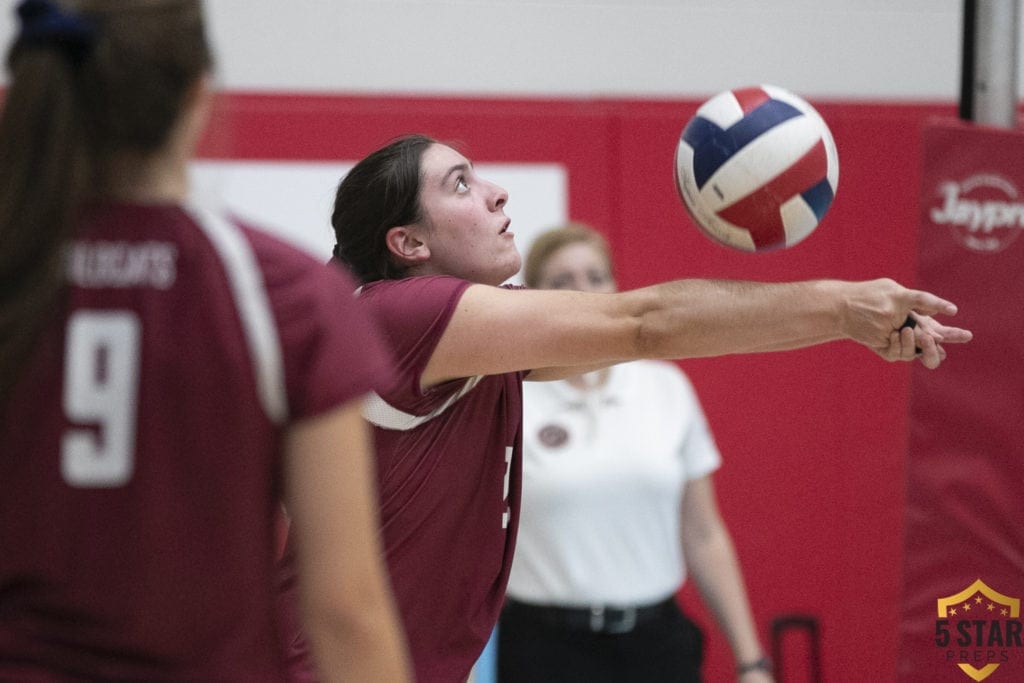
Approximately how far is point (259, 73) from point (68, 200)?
3044mm

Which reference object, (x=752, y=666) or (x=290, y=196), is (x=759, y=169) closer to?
(x=752, y=666)

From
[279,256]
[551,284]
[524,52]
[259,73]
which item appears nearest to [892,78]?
[524,52]

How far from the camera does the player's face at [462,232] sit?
2.29 metres

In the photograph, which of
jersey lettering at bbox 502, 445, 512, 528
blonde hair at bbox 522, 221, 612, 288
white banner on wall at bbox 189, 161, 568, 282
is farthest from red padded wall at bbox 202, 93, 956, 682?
jersey lettering at bbox 502, 445, 512, 528

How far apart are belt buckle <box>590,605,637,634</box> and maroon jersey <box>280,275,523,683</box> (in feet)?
3.08

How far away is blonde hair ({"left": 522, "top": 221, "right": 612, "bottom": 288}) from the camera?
11.0ft

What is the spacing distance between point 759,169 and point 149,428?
118cm

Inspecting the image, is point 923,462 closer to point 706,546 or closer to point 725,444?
point 706,546

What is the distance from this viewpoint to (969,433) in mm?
2574

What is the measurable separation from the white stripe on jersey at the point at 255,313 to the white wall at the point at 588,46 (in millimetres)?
2967

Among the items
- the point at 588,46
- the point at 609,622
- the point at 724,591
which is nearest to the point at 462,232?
the point at 609,622

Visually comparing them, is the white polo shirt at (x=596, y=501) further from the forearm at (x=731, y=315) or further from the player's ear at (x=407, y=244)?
the forearm at (x=731, y=315)

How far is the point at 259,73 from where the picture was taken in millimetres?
4129

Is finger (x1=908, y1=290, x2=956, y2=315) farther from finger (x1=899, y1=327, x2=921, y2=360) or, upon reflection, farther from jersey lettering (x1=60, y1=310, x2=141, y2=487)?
jersey lettering (x1=60, y1=310, x2=141, y2=487)
